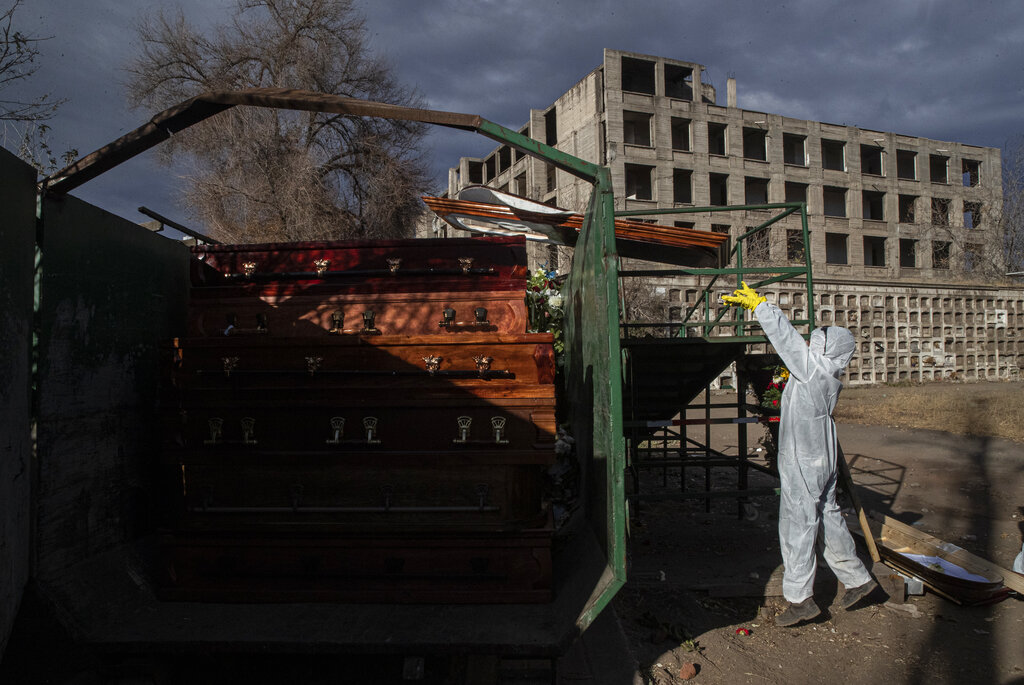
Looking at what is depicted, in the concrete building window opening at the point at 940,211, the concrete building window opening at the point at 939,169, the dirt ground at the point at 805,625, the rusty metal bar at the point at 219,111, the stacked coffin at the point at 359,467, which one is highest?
the concrete building window opening at the point at 939,169

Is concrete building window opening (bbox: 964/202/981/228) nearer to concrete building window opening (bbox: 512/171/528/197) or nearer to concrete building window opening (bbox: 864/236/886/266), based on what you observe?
concrete building window opening (bbox: 864/236/886/266)

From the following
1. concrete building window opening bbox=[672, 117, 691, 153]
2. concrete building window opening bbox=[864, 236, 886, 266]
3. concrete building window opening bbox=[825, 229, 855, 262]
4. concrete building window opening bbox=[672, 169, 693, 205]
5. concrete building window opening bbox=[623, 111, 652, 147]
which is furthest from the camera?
concrete building window opening bbox=[864, 236, 886, 266]

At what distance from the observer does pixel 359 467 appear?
2.99m

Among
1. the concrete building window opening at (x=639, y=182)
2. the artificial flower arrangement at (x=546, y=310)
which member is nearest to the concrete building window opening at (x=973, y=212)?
the concrete building window opening at (x=639, y=182)

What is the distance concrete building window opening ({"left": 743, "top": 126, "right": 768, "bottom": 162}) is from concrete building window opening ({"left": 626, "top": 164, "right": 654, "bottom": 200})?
18.0ft

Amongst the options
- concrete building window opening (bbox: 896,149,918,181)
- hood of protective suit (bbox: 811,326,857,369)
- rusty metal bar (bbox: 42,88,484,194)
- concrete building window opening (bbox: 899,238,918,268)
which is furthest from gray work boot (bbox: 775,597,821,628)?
concrete building window opening (bbox: 896,149,918,181)

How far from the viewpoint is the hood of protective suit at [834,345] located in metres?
3.96

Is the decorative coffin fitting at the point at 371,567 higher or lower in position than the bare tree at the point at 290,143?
lower

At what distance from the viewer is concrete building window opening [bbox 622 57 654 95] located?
29.1 meters

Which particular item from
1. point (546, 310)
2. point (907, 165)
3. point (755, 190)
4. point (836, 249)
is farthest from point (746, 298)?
point (907, 165)

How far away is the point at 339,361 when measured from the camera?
9.96 feet

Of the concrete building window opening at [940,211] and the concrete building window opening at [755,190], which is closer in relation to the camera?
the concrete building window opening at [755,190]

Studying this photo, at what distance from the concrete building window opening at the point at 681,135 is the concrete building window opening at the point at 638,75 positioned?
219 cm

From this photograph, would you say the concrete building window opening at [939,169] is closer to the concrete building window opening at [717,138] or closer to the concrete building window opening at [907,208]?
the concrete building window opening at [907,208]
